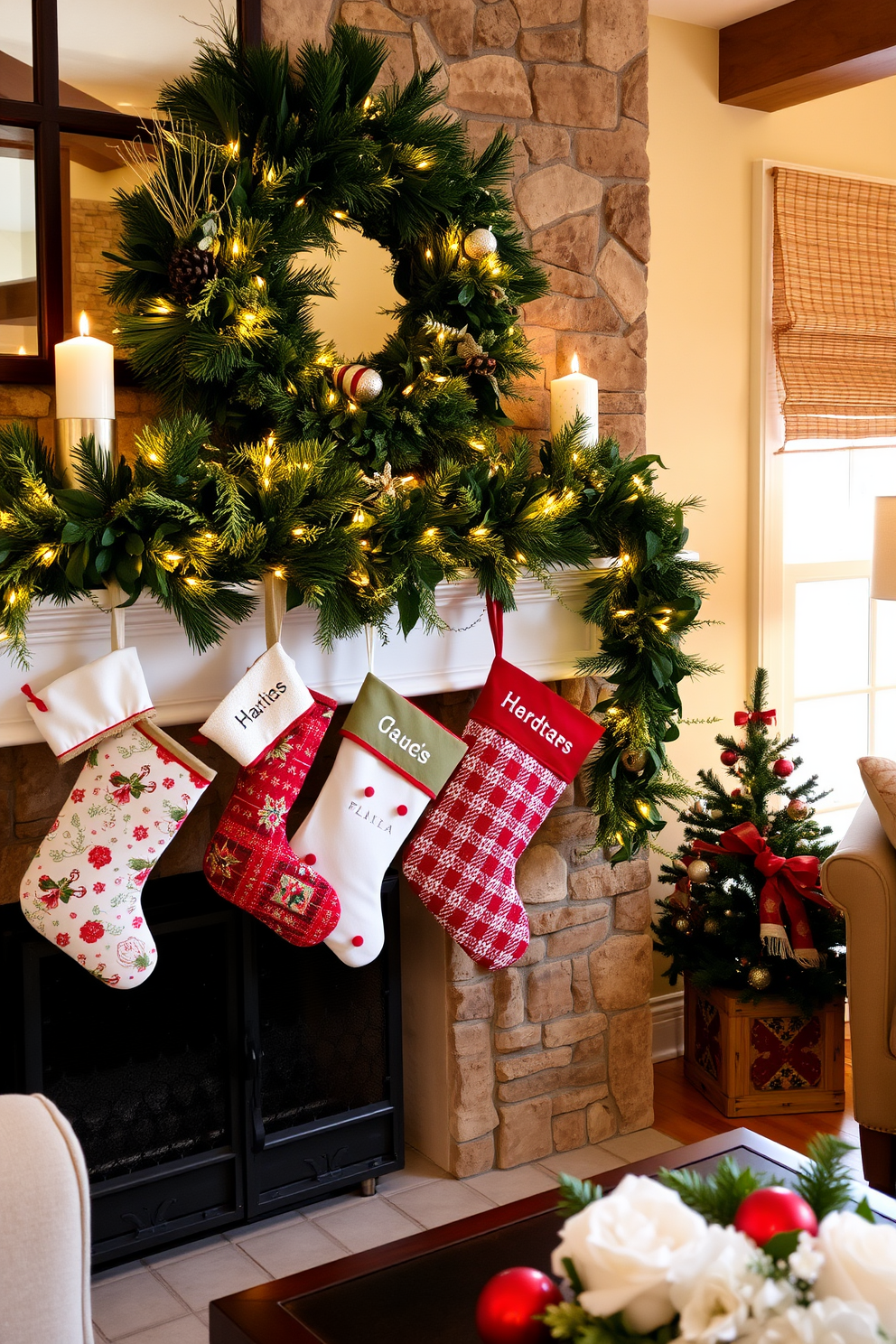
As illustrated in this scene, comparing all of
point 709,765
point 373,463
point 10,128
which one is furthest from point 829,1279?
point 709,765

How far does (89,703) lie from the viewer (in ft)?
6.28

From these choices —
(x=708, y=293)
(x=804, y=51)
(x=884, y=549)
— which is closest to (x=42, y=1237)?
(x=884, y=549)

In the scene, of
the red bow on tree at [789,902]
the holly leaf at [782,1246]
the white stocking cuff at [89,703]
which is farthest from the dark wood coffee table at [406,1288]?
the red bow on tree at [789,902]

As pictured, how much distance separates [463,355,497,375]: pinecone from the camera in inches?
89.6

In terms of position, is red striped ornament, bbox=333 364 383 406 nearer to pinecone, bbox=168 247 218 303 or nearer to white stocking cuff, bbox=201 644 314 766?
pinecone, bbox=168 247 218 303

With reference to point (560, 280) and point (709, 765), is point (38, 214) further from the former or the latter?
point (709, 765)

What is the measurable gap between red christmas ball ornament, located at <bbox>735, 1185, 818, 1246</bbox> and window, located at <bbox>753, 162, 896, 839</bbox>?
259 cm

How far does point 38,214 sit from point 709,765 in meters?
2.25

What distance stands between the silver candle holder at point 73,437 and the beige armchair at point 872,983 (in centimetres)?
165

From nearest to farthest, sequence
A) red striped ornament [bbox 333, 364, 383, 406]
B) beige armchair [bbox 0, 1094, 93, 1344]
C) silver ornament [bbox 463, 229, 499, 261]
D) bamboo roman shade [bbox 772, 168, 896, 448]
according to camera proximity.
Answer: beige armchair [bbox 0, 1094, 93, 1344], red striped ornament [bbox 333, 364, 383, 406], silver ornament [bbox 463, 229, 499, 261], bamboo roman shade [bbox 772, 168, 896, 448]

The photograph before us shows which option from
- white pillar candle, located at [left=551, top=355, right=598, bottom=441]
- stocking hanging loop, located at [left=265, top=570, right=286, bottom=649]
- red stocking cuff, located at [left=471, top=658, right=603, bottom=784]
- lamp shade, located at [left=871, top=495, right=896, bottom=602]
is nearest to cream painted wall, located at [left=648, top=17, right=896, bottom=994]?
lamp shade, located at [left=871, top=495, right=896, bottom=602]

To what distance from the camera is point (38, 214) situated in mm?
1979

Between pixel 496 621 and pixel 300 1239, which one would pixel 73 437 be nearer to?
pixel 496 621

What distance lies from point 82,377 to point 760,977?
6.38 feet
